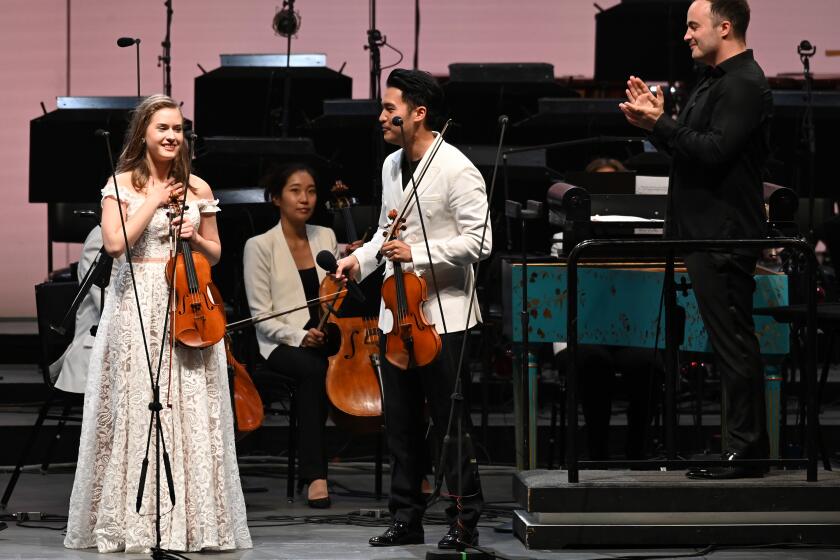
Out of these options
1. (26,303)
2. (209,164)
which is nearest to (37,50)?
(26,303)

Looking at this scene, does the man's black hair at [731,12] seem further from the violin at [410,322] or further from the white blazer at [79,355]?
the white blazer at [79,355]

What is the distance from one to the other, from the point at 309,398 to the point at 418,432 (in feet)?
3.67

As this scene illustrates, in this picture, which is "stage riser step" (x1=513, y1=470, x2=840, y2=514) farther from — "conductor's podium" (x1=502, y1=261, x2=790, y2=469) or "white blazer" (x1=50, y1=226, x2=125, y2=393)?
"white blazer" (x1=50, y1=226, x2=125, y2=393)

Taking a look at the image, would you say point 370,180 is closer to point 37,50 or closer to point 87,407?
point 87,407

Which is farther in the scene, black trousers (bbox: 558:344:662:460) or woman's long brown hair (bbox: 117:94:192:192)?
black trousers (bbox: 558:344:662:460)

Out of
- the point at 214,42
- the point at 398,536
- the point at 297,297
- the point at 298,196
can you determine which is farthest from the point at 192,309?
the point at 214,42

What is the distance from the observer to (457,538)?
429 centimetres

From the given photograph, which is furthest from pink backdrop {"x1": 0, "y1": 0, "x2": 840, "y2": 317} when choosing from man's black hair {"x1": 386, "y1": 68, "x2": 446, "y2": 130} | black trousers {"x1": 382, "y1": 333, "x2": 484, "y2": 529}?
black trousers {"x1": 382, "y1": 333, "x2": 484, "y2": 529}

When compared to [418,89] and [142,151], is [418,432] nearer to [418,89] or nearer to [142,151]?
[418,89]

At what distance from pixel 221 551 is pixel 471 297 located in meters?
1.17

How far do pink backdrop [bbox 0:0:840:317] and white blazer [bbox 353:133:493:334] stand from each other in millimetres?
4838

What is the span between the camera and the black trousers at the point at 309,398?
544 centimetres

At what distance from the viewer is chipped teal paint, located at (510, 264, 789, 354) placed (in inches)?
196

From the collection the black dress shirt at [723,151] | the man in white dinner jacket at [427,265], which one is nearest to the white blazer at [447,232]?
the man in white dinner jacket at [427,265]
